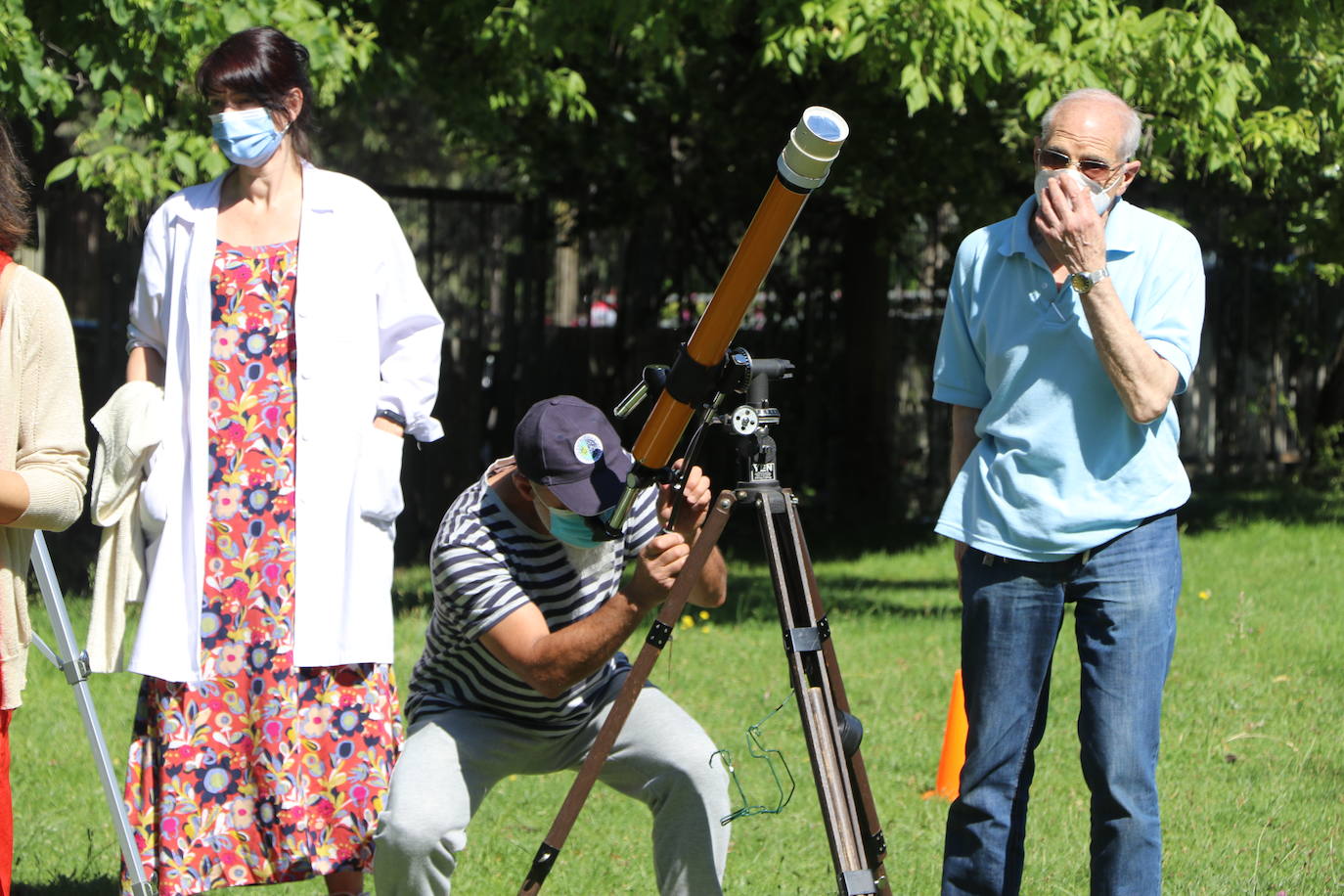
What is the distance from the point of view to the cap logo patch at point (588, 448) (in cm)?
329

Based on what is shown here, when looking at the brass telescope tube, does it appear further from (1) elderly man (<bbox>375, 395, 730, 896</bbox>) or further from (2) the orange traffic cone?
(2) the orange traffic cone

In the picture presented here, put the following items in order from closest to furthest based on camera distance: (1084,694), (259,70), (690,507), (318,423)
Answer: (690,507), (1084,694), (318,423), (259,70)

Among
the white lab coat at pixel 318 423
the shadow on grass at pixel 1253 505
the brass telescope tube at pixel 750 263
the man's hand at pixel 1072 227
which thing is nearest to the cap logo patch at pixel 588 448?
the brass telescope tube at pixel 750 263

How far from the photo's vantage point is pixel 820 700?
309 cm

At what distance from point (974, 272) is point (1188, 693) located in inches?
131

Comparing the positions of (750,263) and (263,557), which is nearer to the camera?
(750,263)

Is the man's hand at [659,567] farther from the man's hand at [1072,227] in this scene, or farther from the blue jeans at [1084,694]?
the man's hand at [1072,227]

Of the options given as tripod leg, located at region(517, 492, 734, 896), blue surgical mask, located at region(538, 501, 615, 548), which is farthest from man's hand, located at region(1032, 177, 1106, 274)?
blue surgical mask, located at region(538, 501, 615, 548)

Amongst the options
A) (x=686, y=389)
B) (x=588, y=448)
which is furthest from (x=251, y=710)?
(x=686, y=389)

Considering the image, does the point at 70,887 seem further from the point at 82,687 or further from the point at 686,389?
the point at 686,389

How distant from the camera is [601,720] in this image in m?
3.63

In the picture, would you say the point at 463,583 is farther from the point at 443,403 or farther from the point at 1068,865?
the point at 443,403

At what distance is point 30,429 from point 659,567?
1.20 meters

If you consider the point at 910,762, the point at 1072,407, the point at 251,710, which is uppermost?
the point at 1072,407
